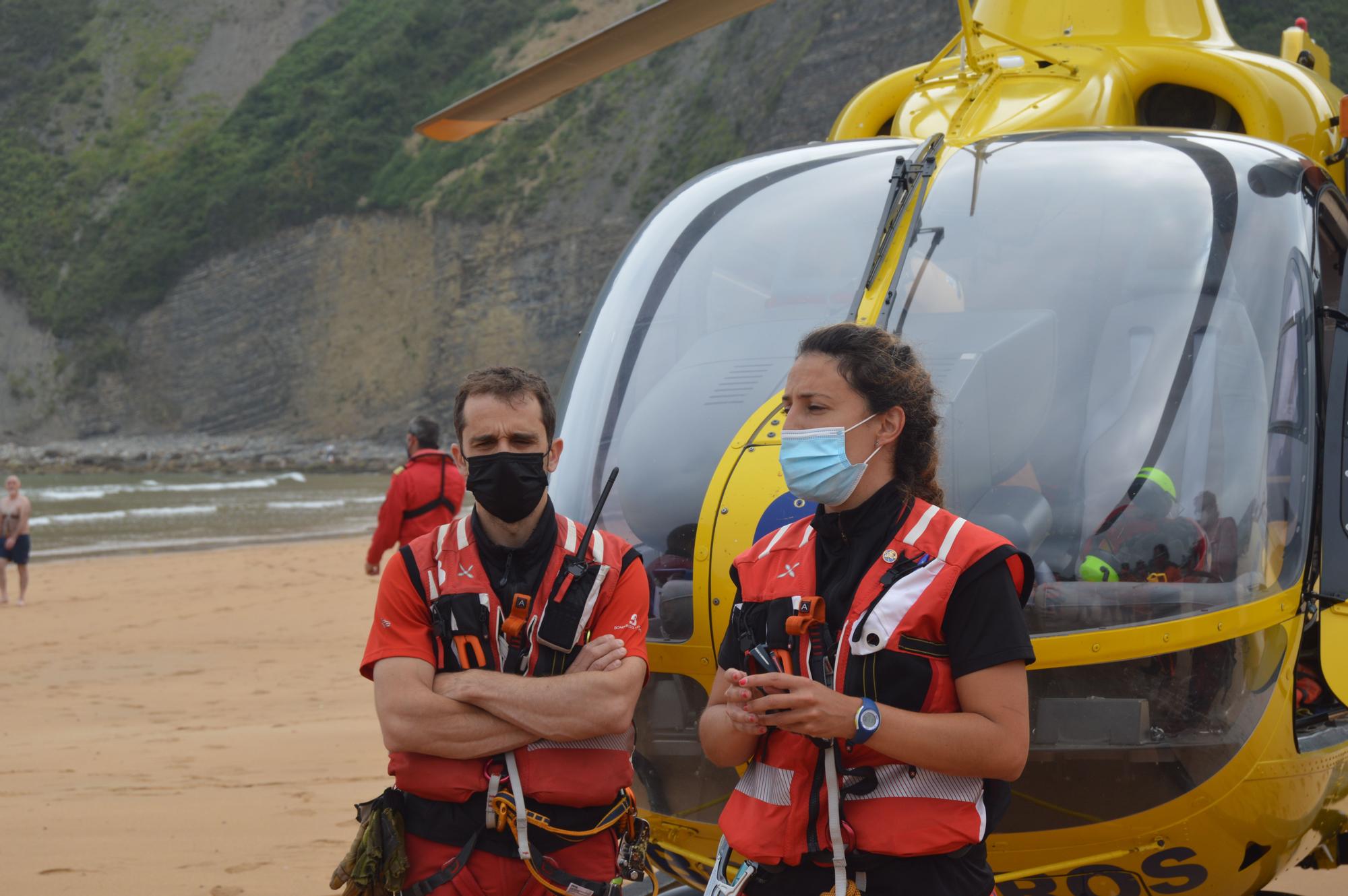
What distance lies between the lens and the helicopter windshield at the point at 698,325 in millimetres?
3438

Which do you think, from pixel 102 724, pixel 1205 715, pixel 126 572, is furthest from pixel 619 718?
pixel 126 572

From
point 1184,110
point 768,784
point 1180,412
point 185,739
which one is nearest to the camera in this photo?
point 768,784

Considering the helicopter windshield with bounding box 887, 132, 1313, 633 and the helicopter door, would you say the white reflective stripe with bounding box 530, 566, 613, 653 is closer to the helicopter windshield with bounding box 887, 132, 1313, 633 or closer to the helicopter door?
the helicopter windshield with bounding box 887, 132, 1313, 633

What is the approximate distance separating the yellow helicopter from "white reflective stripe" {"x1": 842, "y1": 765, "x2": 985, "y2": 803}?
2.19 feet

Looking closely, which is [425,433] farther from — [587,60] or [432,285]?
[432,285]

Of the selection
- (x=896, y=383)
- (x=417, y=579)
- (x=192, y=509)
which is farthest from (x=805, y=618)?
(x=192, y=509)

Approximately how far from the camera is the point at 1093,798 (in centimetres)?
312

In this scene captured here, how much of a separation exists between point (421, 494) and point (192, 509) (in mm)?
29149

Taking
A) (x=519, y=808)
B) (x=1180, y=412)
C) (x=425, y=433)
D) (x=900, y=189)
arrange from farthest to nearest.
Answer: (x=425, y=433) → (x=900, y=189) → (x=1180, y=412) → (x=519, y=808)

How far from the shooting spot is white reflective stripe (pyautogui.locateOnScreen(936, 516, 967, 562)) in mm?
2354

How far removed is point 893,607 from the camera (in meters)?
2.35

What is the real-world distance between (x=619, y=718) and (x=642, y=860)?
387 millimetres

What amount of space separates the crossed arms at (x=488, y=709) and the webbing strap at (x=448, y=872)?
177 mm

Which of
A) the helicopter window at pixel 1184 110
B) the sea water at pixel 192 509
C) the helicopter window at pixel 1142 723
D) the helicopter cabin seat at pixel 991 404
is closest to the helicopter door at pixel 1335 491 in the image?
the helicopter window at pixel 1142 723
